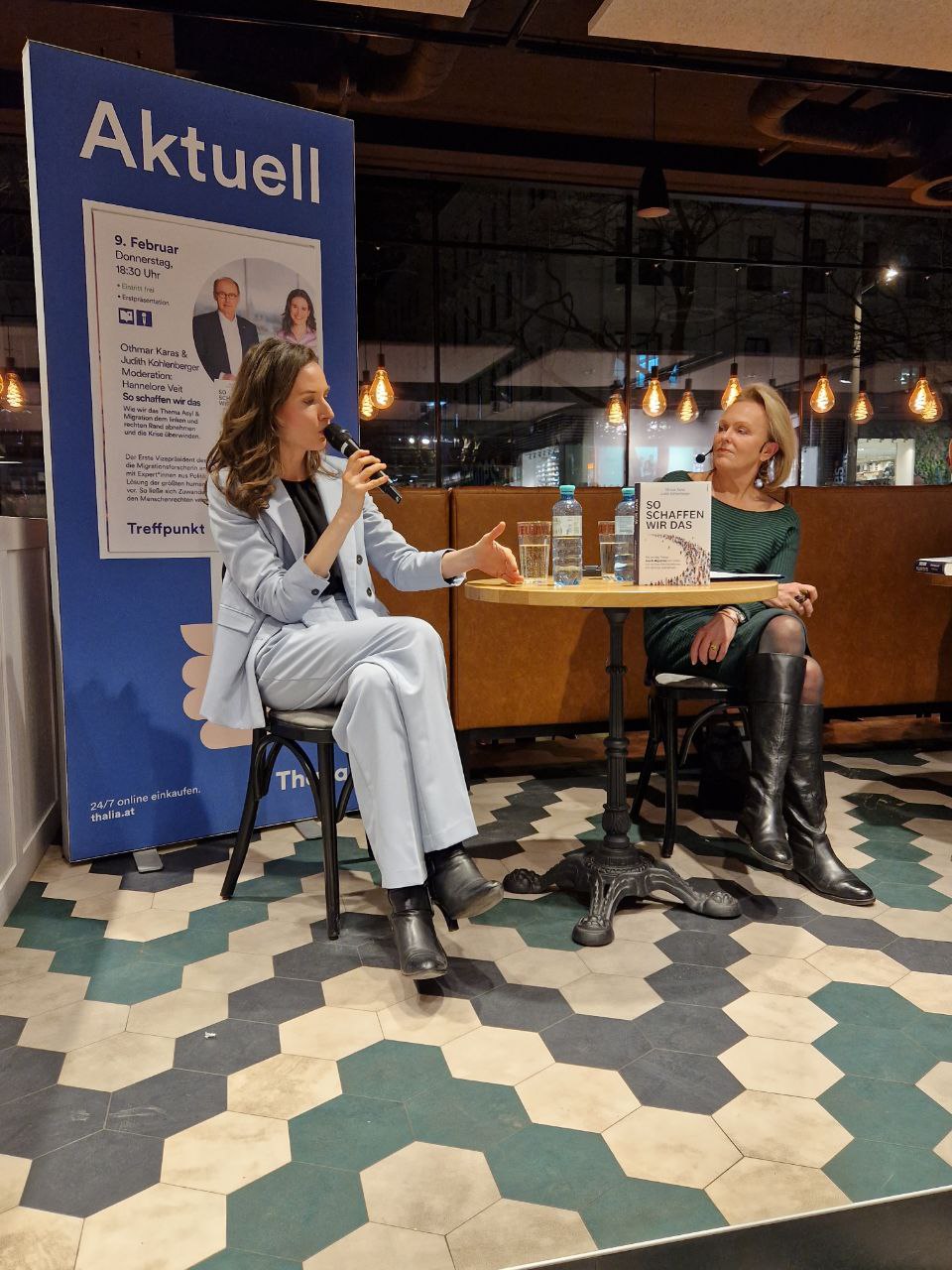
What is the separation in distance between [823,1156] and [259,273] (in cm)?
262

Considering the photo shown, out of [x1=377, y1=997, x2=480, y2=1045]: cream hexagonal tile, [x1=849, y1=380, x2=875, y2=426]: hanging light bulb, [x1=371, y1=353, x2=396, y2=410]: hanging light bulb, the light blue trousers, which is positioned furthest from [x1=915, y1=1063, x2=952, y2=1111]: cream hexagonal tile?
[x1=849, y1=380, x2=875, y2=426]: hanging light bulb

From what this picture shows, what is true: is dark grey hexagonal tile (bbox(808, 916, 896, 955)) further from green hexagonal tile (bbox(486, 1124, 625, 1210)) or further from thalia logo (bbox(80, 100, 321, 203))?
thalia logo (bbox(80, 100, 321, 203))

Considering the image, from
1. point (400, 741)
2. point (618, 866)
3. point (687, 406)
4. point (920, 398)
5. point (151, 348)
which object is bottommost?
point (618, 866)

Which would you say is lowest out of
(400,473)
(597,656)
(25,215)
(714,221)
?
(597,656)

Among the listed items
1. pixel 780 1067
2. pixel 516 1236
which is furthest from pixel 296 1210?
pixel 780 1067

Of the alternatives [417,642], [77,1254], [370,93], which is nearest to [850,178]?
[370,93]

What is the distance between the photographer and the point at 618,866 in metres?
2.34

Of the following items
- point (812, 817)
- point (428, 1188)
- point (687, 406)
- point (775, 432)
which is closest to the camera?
point (428, 1188)

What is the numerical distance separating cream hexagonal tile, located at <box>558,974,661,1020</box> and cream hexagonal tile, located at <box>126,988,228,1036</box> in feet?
2.33

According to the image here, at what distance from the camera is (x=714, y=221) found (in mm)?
9078

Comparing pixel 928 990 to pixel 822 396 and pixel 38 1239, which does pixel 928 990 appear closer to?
pixel 38 1239

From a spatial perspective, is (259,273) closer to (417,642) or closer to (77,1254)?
(417,642)

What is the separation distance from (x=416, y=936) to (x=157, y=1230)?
0.73m

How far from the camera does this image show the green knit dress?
2.67 m
